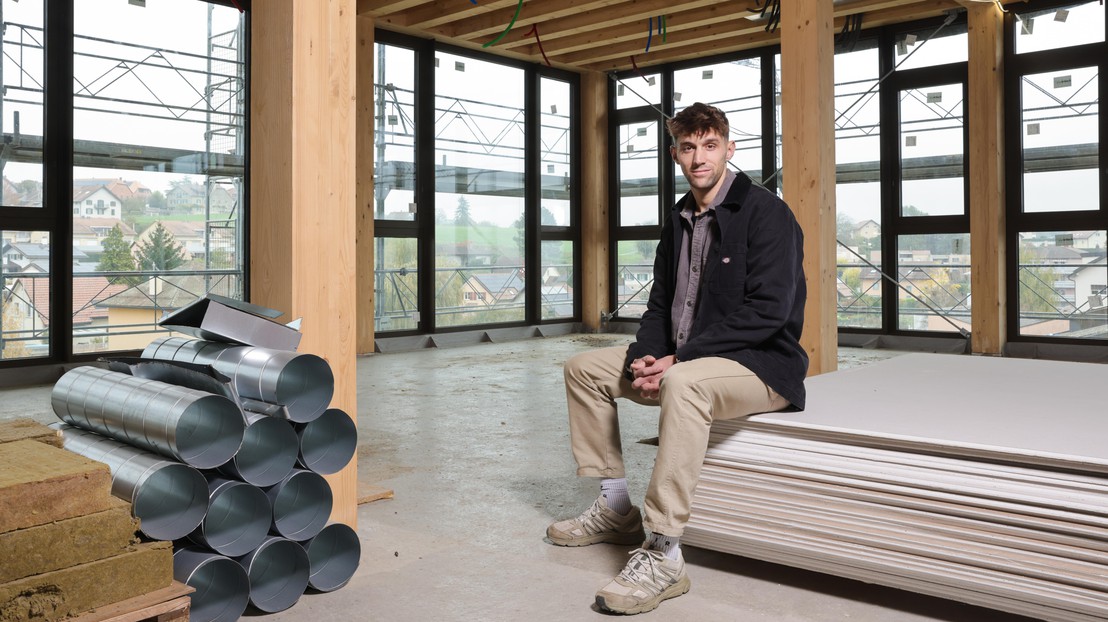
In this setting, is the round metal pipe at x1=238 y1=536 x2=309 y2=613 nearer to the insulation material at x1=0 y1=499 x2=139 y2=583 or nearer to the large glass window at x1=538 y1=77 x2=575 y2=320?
the insulation material at x1=0 y1=499 x2=139 y2=583

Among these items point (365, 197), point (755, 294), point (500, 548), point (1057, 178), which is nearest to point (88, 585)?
point (500, 548)

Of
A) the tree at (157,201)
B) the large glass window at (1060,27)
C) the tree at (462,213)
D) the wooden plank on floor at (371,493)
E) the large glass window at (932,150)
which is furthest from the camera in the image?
the tree at (462,213)

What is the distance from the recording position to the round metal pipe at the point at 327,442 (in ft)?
7.02

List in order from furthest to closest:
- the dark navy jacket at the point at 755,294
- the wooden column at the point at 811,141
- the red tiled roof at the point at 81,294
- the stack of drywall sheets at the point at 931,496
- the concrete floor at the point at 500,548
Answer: the red tiled roof at the point at 81,294, the wooden column at the point at 811,141, the dark navy jacket at the point at 755,294, the concrete floor at the point at 500,548, the stack of drywall sheets at the point at 931,496

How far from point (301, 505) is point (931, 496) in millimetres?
1436

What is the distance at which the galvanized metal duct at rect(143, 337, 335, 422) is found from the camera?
80.2 inches

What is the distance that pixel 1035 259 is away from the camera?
685cm

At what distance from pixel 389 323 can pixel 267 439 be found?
576cm

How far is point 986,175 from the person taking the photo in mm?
6707

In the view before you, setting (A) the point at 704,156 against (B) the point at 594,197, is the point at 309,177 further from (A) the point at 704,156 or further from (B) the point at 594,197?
(B) the point at 594,197

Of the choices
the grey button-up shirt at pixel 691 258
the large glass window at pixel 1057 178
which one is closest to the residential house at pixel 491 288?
the large glass window at pixel 1057 178

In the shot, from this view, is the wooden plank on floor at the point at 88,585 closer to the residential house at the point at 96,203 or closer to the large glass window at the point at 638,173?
the residential house at the point at 96,203

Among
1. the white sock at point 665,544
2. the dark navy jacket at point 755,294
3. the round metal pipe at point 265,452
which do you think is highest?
the dark navy jacket at point 755,294

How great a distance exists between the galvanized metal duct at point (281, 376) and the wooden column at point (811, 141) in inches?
87.5
